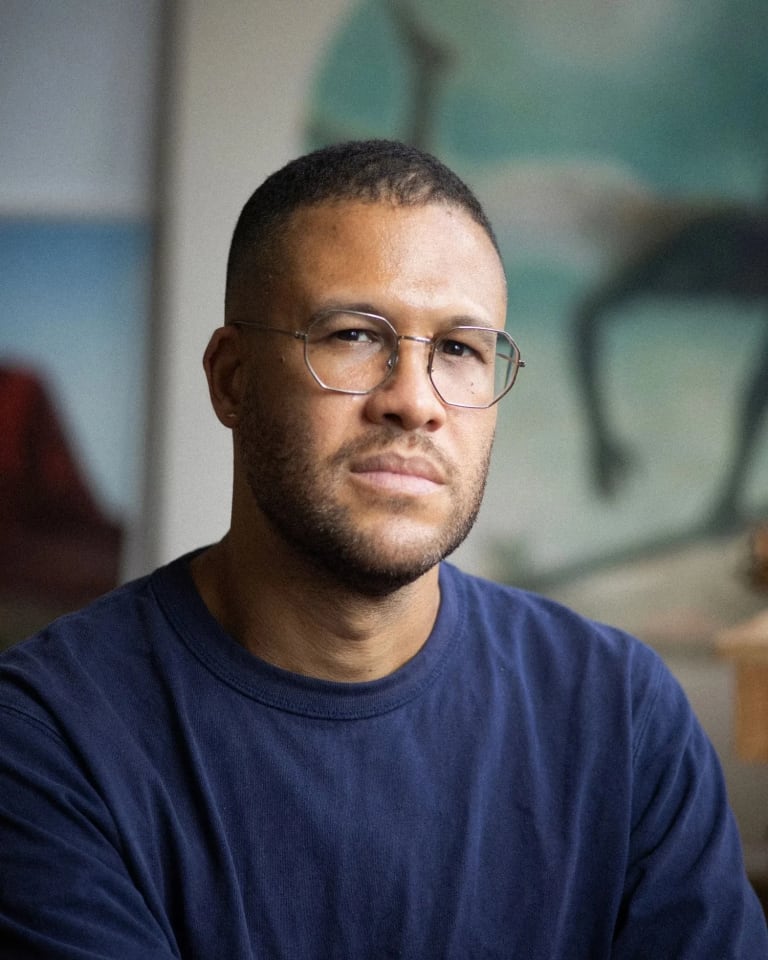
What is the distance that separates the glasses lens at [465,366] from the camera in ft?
4.22

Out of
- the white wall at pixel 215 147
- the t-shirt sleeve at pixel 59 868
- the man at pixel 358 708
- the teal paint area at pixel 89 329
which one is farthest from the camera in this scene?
the teal paint area at pixel 89 329

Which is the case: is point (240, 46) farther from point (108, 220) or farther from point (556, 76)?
point (556, 76)

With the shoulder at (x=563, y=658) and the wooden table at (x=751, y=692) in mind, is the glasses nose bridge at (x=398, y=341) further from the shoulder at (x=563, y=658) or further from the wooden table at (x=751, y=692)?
the wooden table at (x=751, y=692)

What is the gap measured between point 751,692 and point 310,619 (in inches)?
41.9

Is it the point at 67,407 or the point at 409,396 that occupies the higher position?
the point at 409,396

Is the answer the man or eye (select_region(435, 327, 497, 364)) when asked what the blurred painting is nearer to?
the man

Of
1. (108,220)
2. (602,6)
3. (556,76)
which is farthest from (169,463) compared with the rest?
(602,6)

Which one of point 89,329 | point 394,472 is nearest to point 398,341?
point 394,472

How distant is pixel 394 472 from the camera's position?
1.24m

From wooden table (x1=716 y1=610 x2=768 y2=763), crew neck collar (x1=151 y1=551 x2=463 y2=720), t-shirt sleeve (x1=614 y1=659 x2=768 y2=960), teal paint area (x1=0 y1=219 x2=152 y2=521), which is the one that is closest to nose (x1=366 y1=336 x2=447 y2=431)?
crew neck collar (x1=151 y1=551 x2=463 y2=720)

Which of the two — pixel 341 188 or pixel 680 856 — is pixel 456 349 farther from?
pixel 680 856

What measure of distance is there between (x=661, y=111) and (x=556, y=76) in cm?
27

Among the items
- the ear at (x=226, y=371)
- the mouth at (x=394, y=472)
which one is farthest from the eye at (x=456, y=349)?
the ear at (x=226, y=371)

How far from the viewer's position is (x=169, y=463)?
10.3ft
